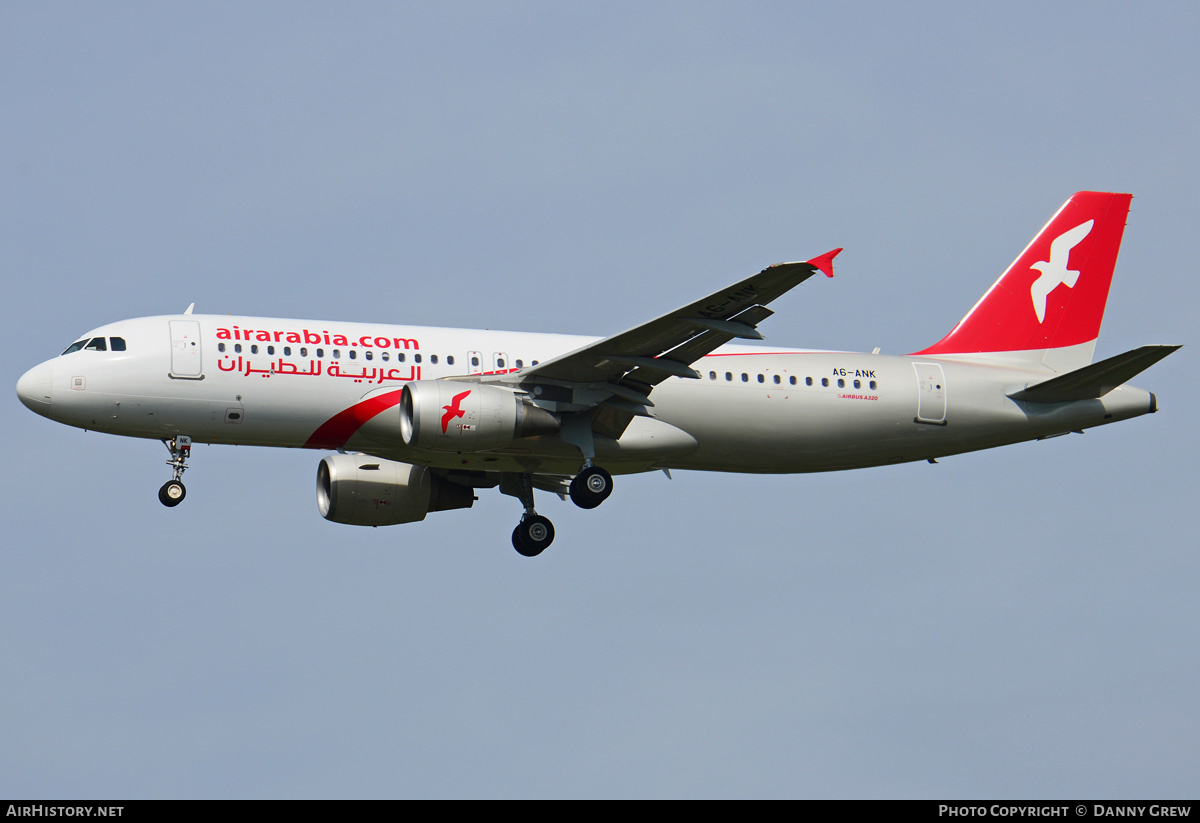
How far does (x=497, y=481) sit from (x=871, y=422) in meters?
9.28

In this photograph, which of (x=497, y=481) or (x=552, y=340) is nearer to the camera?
(x=552, y=340)

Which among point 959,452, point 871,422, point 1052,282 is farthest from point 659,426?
point 1052,282

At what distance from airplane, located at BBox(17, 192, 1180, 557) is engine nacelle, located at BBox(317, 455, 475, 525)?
0.15 ft

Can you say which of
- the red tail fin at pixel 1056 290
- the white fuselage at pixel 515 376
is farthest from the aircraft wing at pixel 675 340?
the red tail fin at pixel 1056 290

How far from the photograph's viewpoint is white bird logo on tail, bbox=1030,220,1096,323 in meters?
43.2

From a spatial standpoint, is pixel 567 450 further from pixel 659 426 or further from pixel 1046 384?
pixel 1046 384

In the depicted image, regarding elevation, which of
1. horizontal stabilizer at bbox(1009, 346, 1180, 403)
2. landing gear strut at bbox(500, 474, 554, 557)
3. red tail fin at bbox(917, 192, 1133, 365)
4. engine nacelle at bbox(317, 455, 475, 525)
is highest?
red tail fin at bbox(917, 192, 1133, 365)

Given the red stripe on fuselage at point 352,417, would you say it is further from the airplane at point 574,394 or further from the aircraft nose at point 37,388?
the aircraft nose at point 37,388

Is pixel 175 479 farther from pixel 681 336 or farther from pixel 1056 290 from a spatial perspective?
pixel 1056 290

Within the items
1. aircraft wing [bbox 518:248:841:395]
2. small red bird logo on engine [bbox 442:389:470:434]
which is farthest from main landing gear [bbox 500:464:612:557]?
small red bird logo on engine [bbox 442:389:470:434]

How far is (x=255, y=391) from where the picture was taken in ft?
119

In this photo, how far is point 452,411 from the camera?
35.8m

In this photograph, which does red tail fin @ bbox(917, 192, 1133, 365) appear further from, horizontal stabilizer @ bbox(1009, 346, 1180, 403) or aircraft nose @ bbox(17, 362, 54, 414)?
aircraft nose @ bbox(17, 362, 54, 414)

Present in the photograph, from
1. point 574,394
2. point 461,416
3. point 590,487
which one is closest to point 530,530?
point 590,487
